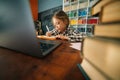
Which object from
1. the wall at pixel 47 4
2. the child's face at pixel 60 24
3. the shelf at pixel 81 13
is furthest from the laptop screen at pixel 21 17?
the wall at pixel 47 4

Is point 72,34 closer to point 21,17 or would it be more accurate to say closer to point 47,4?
point 21,17

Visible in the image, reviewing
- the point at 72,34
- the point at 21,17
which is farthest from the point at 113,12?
the point at 72,34

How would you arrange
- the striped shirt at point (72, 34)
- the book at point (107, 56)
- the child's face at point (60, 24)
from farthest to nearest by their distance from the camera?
1. the child's face at point (60, 24)
2. the striped shirt at point (72, 34)
3. the book at point (107, 56)

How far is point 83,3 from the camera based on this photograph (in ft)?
8.54

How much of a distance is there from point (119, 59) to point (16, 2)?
0.30 metres

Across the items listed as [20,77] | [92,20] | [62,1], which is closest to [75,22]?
[92,20]

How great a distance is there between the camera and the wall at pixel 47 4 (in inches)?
117

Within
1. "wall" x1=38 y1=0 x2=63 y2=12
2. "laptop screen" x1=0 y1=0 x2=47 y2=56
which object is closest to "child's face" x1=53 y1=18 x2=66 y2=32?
"laptop screen" x1=0 y1=0 x2=47 y2=56

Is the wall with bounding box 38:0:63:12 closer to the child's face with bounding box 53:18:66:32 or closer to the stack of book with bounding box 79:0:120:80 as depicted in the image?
the child's face with bounding box 53:18:66:32

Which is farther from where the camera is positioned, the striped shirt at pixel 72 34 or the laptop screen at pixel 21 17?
the striped shirt at pixel 72 34

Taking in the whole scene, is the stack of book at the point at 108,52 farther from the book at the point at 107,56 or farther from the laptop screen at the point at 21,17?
the laptop screen at the point at 21,17

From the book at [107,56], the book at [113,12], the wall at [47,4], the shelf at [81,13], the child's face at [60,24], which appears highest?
the wall at [47,4]

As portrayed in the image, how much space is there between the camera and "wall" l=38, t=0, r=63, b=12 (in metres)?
2.96

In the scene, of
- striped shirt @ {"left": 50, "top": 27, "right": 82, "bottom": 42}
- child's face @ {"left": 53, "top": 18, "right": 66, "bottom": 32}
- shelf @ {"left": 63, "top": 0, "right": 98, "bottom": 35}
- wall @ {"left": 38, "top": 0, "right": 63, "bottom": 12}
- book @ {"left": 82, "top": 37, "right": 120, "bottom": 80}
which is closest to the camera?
book @ {"left": 82, "top": 37, "right": 120, "bottom": 80}
